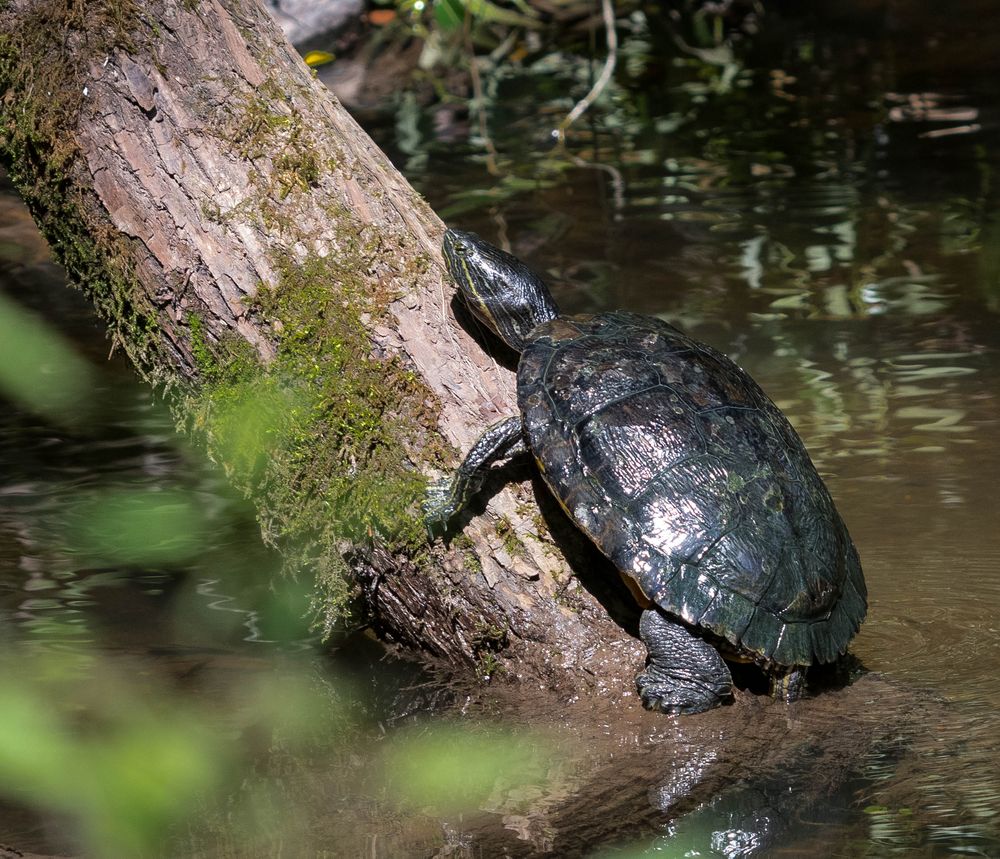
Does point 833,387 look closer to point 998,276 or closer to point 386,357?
point 998,276

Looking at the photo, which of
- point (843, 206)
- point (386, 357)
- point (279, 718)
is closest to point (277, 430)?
point (386, 357)

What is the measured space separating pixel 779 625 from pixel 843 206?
6.43 m

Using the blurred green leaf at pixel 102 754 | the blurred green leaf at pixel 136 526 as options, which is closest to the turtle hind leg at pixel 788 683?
the blurred green leaf at pixel 102 754

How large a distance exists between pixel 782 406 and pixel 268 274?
10.9 ft

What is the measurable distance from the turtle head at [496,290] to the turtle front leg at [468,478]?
1.39ft

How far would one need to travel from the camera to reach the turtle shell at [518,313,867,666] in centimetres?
342

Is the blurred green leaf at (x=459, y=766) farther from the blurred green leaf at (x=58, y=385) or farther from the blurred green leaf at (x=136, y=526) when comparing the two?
the blurred green leaf at (x=58, y=385)

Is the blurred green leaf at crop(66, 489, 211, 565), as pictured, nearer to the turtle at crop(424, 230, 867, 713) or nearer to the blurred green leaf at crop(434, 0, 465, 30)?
the turtle at crop(424, 230, 867, 713)

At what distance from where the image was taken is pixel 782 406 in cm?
605

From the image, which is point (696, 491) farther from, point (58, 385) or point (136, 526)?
point (58, 385)

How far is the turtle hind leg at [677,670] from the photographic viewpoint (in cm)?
343

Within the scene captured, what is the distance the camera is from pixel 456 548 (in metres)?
Answer: 3.59

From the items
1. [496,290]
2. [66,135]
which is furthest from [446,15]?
[66,135]

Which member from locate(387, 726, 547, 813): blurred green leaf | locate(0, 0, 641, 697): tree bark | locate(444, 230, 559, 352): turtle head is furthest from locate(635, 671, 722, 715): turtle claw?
locate(444, 230, 559, 352): turtle head
